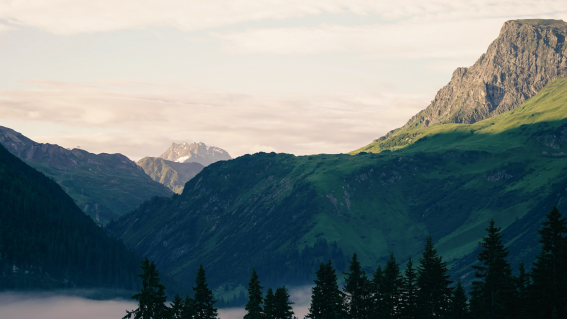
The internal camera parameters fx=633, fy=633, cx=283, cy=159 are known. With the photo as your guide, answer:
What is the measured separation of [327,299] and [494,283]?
94.7 ft

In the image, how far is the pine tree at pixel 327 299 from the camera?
10750 centimetres

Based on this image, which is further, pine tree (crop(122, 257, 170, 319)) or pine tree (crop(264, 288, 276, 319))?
pine tree (crop(264, 288, 276, 319))

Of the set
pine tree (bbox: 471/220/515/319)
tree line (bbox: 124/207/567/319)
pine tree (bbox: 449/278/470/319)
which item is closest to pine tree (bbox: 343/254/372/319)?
tree line (bbox: 124/207/567/319)

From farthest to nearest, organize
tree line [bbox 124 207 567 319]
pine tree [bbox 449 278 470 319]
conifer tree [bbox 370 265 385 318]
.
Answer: pine tree [bbox 449 278 470 319] < conifer tree [bbox 370 265 385 318] < tree line [bbox 124 207 567 319]

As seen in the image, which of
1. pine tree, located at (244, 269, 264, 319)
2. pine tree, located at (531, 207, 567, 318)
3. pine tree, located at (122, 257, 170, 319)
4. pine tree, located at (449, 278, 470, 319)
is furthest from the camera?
pine tree, located at (244, 269, 264, 319)

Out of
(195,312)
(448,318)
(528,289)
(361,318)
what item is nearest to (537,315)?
(528,289)

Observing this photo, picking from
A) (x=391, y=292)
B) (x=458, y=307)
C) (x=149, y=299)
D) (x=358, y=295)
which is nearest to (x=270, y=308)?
(x=358, y=295)

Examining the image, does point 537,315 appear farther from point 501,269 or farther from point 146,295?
point 146,295

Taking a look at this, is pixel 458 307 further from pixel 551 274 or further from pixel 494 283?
pixel 551 274

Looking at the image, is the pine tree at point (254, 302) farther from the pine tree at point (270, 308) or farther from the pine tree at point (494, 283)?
the pine tree at point (494, 283)

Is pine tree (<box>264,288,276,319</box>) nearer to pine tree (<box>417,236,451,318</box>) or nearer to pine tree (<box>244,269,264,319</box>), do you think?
pine tree (<box>244,269,264,319</box>)

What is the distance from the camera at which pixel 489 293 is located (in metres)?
93.4

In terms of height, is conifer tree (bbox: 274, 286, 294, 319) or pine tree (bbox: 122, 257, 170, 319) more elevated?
pine tree (bbox: 122, 257, 170, 319)

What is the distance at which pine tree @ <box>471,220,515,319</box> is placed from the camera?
89562 millimetres
